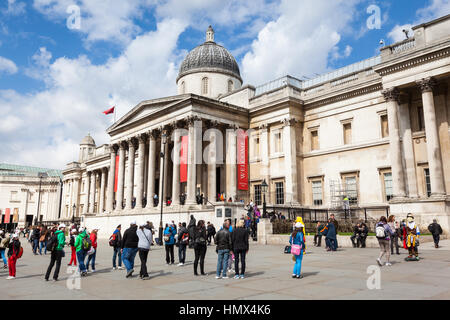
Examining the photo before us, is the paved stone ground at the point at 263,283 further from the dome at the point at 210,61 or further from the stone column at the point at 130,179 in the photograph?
the dome at the point at 210,61

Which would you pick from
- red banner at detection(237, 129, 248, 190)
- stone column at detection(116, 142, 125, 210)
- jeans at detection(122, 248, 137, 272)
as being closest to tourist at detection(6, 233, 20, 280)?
jeans at detection(122, 248, 137, 272)

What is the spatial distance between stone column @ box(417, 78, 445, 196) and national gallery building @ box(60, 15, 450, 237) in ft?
0.22

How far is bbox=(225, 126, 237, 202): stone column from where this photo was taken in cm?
3378

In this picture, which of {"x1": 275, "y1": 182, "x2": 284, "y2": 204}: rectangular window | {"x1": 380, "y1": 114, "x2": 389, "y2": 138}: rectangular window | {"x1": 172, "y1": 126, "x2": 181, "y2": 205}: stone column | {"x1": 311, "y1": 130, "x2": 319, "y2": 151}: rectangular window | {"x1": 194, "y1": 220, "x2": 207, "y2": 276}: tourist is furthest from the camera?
{"x1": 311, "y1": 130, "x2": 319, "y2": 151}: rectangular window

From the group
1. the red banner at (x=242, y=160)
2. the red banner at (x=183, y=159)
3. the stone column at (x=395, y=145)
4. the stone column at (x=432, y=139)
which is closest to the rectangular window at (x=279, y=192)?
the red banner at (x=242, y=160)

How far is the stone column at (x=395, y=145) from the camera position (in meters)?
24.9

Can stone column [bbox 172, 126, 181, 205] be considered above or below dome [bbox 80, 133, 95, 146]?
below

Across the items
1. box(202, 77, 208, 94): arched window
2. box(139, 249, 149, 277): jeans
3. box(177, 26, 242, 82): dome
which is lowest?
box(139, 249, 149, 277): jeans

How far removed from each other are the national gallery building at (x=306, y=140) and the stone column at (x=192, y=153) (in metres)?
0.09

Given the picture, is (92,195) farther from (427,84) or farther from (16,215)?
(427,84)

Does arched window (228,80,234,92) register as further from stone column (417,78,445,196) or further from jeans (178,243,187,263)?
jeans (178,243,187,263)
